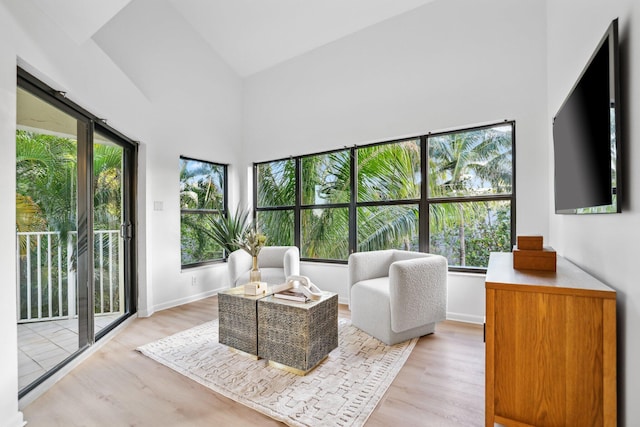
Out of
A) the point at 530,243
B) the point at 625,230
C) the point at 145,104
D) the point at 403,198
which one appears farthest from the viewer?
the point at 403,198

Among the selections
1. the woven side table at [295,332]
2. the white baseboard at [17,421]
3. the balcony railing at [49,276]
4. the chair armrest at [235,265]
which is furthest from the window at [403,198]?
the white baseboard at [17,421]

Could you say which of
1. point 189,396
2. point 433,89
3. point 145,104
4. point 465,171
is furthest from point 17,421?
point 433,89

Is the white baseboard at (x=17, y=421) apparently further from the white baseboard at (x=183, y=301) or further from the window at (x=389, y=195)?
the window at (x=389, y=195)

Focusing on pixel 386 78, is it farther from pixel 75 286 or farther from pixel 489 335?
pixel 75 286

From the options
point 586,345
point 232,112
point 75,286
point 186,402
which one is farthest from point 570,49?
point 232,112

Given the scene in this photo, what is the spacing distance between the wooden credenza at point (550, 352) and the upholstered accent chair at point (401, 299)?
3.51 feet

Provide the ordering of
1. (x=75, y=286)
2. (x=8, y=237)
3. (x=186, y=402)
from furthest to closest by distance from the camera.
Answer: (x=75, y=286) → (x=186, y=402) → (x=8, y=237)

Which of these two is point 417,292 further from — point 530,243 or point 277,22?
point 277,22

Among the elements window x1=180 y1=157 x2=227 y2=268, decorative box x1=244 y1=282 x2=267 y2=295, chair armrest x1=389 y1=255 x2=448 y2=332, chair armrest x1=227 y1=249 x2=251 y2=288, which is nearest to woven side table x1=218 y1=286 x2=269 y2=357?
decorative box x1=244 y1=282 x2=267 y2=295

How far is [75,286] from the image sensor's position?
227 cm

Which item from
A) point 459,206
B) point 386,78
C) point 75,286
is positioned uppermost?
point 386,78

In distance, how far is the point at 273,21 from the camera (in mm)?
3744

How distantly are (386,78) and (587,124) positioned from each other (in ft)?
8.07

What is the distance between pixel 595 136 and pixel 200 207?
163 inches
